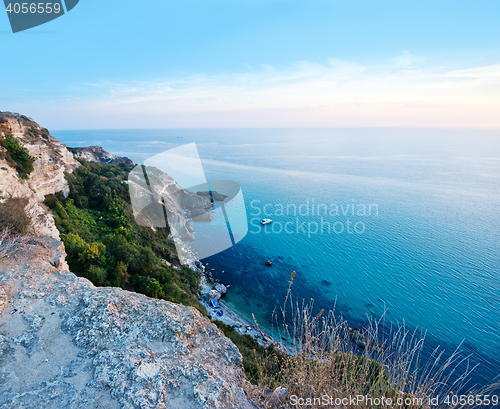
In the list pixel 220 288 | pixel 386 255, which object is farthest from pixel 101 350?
pixel 386 255

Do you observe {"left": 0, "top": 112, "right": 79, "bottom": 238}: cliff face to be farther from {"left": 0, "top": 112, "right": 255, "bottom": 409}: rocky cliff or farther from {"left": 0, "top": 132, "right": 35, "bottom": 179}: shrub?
{"left": 0, "top": 112, "right": 255, "bottom": 409}: rocky cliff

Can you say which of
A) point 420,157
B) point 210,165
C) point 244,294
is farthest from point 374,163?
point 244,294

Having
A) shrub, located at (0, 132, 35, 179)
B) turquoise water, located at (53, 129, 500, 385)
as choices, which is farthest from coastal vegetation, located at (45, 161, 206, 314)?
→ turquoise water, located at (53, 129, 500, 385)

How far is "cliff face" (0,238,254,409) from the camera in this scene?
446cm

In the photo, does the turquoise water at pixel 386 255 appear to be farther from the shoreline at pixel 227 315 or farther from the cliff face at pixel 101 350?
the cliff face at pixel 101 350

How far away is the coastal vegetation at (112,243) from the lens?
1521cm

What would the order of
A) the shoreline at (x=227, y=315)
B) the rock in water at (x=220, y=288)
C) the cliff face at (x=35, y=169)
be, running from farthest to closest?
the rock in water at (x=220, y=288)
the shoreline at (x=227, y=315)
the cliff face at (x=35, y=169)

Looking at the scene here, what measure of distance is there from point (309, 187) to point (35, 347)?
65506mm

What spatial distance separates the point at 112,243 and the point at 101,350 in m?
16.1

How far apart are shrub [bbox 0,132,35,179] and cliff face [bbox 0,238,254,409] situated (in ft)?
47.6

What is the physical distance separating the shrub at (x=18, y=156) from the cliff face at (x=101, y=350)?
14.5m

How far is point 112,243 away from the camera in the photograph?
1936 cm

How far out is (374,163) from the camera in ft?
319

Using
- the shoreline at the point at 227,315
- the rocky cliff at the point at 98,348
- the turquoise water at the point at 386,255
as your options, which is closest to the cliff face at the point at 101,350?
the rocky cliff at the point at 98,348
